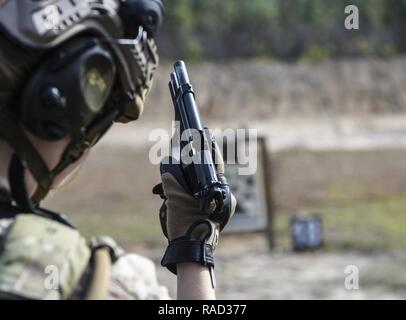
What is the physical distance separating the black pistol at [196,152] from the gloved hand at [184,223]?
0.06ft

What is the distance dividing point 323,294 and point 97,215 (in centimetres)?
740

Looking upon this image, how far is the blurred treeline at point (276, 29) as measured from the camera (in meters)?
47.1

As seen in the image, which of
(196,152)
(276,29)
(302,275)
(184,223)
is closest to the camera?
(184,223)

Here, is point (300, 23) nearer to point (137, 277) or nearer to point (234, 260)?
point (234, 260)

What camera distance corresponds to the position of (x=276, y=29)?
159 ft

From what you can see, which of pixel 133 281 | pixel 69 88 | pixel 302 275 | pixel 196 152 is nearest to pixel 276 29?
pixel 302 275

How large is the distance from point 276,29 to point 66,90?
47.5m

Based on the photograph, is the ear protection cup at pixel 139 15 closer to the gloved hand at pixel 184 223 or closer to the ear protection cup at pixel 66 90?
the ear protection cup at pixel 66 90

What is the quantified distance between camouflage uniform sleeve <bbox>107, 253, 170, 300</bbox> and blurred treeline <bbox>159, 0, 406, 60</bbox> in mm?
44597

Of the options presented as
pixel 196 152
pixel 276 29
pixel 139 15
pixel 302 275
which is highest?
pixel 139 15

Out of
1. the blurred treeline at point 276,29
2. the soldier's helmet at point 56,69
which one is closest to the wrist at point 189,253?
the soldier's helmet at point 56,69

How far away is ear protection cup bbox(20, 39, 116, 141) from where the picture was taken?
1.68m

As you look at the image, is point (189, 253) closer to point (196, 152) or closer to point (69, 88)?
point (196, 152)
